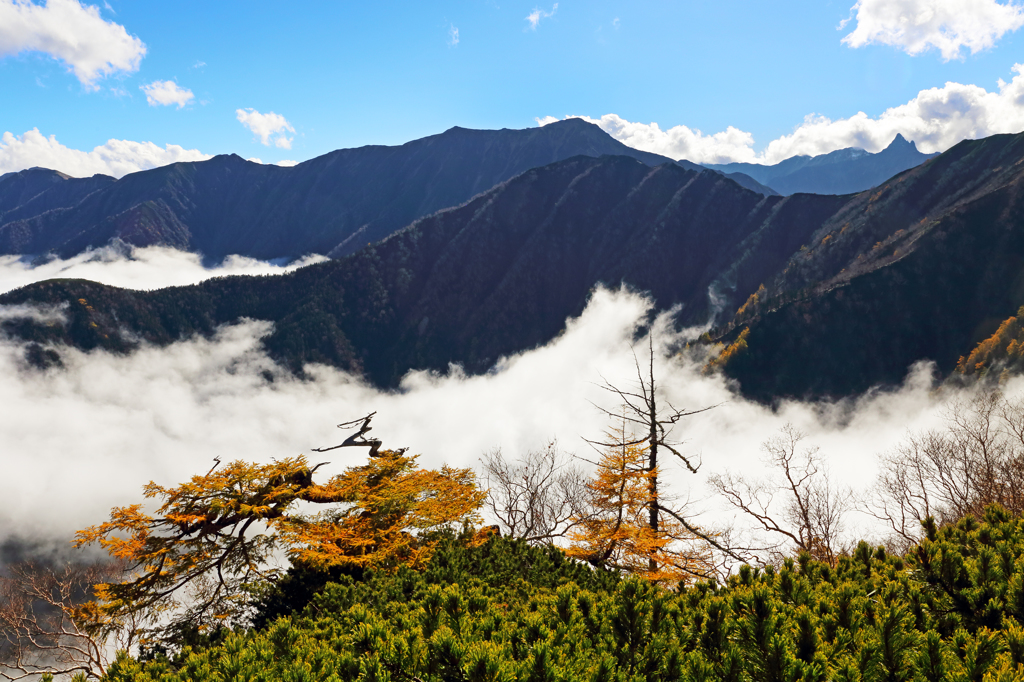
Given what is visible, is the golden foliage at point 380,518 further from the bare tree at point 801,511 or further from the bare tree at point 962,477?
the bare tree at point 962,477

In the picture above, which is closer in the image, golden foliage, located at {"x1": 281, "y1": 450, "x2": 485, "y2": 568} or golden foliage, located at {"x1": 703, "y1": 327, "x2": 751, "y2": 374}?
golden foliage, located at {"x1": 281, "y1": 450, "x2": 485, "y2": 568}

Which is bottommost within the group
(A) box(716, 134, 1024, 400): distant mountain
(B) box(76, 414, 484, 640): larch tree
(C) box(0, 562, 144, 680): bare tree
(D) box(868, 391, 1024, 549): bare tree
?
(C) box(0, 562, 144, 680): bare tree

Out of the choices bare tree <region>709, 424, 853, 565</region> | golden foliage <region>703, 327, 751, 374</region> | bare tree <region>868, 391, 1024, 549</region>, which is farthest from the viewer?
golden foliage <region>703, 327, 751, 374</region>

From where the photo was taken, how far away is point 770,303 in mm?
150625

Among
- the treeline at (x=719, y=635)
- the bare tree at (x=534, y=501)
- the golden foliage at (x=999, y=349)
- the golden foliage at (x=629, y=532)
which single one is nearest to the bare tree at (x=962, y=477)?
the golden foliage at (x=629, y=532)

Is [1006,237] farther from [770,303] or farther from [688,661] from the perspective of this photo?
[688,661]

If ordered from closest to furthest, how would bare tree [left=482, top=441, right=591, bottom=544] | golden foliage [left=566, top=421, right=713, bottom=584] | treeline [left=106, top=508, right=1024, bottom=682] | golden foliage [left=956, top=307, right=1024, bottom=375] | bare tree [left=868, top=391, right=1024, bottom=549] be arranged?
treeline [left=106, top=508, right=1024, bottom=682]
golden foliage [left=566, top=421, right=713, bottom=584]
bare tree [left=482, top=441, right=591, bottom=544]
bare tree [left=868, top=391, right=1024, bottom=549]
golden foliage [left=956, top=307, right=1024, bottom=375]

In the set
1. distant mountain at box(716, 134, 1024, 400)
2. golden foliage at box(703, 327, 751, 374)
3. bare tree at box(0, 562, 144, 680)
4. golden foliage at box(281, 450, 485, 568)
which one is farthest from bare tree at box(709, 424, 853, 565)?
distant mountain at box(716, 134, 1024, 400)

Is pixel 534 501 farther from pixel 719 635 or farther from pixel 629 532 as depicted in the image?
pixel 719 635

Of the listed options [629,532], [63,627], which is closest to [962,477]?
[629,532]

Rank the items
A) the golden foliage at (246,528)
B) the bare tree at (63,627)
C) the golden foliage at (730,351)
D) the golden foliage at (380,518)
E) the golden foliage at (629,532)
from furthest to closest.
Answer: the golden foliage at (730,351), the golden foliage at (629,532), the bare tree at (63,627), the golden foliage at (246,528), the golden foliage at (380,518)

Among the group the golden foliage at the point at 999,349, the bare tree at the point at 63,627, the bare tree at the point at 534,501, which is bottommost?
the bare tree at the point at 63,627

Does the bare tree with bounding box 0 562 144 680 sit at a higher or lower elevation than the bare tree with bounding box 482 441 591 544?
lower

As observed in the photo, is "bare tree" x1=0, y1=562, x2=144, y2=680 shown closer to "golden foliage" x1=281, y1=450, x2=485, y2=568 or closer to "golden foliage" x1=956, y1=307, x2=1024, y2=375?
"golden foliage" x1=281, y1=450, x2=485, y2=568
